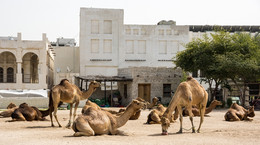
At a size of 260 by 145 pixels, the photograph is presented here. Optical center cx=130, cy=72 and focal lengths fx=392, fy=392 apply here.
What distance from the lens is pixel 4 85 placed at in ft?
143

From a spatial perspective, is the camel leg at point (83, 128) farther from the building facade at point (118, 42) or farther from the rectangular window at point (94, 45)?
the rectangular window at point (94, 45)

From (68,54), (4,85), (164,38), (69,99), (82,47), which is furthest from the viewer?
(68,54)

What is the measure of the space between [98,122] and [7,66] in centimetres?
3995

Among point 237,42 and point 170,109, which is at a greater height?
point 237,42

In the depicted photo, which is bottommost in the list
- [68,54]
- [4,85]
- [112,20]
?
[4,85]

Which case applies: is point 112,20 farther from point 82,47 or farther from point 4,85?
point 4,85

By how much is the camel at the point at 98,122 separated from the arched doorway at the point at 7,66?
3887 cm

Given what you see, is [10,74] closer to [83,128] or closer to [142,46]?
[142,46]

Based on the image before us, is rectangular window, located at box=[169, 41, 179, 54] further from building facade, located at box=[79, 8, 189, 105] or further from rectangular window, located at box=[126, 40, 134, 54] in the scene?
rectangular window, located at box=[126, 40, 134, 54]

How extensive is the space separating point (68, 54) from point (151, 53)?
12.8 metres

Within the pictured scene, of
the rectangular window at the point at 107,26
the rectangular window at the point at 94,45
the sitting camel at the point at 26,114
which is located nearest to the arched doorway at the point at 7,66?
the rectangular window at the point at 94,45

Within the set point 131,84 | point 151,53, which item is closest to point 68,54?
point 151,53

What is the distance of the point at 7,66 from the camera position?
49.3 metres

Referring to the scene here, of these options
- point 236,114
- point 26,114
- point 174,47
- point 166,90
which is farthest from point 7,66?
point 236,114
